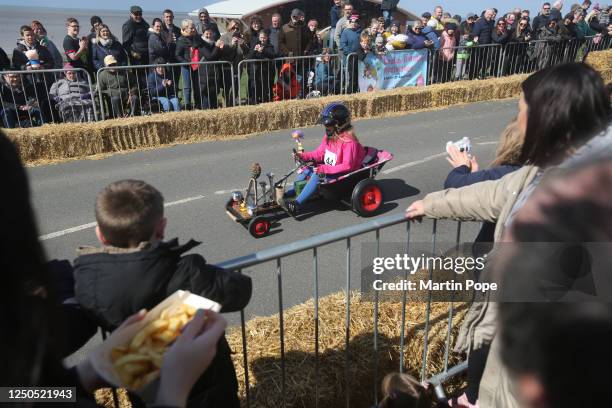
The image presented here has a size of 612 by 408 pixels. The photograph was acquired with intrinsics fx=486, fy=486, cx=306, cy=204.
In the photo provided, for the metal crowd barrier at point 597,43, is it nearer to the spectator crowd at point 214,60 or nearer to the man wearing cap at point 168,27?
the spectator crowd at point 214,60

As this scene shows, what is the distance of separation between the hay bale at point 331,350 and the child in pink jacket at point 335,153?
2.62 m

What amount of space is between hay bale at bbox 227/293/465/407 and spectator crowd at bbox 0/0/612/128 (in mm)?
7869

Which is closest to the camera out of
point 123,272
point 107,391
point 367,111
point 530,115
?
point 123,272

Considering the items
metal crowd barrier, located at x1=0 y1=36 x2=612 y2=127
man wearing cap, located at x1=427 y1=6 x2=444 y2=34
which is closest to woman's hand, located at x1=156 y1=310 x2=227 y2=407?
metal crowd barrier, located at x1=0 y1=36 x2=612 y2=127

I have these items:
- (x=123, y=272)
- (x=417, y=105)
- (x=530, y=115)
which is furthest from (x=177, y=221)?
(x=417, y=105)

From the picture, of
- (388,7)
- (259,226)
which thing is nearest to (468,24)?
(388,7)

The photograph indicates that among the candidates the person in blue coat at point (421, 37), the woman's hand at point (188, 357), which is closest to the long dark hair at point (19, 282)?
the woman's hand at point (188, 357)

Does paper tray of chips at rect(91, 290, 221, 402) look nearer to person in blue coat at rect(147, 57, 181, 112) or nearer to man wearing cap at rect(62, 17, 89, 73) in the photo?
person in blue coat at rect(147, 57, 181, 112)

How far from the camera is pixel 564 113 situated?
1.90 metres

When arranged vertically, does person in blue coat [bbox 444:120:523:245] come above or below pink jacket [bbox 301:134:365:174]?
above

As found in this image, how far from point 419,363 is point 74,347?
199cm

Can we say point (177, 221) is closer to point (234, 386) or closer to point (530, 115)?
point (234, 386)

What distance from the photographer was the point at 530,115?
198cm

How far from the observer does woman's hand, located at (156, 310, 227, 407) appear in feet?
4.15
